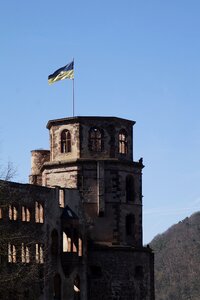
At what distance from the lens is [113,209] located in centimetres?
6091

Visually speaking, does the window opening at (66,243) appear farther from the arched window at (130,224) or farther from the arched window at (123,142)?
the arched window at (123,142)

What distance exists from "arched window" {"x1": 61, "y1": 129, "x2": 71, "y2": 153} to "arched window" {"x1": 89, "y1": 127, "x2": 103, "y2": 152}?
1724mm

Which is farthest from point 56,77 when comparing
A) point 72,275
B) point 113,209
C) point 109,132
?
point 72,275

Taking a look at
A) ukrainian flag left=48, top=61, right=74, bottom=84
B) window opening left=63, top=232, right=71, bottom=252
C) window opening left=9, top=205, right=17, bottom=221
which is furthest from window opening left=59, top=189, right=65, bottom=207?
ukrainian flag left=48, top=61, right=74, bottom=84

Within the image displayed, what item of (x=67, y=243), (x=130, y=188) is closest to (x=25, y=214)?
(x=67, y=243)

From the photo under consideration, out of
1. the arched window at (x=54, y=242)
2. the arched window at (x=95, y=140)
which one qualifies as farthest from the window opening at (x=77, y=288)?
the arched window at (x=95, y=140)

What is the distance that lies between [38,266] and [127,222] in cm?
1249

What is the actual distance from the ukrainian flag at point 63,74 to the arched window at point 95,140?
511cm

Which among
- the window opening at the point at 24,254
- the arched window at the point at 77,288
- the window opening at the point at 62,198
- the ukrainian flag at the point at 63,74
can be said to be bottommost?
the arched window at the point at 77,288

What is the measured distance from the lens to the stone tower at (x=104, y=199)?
58.9 metres

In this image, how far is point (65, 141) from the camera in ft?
206

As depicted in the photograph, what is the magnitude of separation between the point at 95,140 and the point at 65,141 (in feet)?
7.90

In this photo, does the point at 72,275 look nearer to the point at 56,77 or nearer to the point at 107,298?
the point at 107,298

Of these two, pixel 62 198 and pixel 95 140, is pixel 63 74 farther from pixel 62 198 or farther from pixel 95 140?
pixel 62 198
